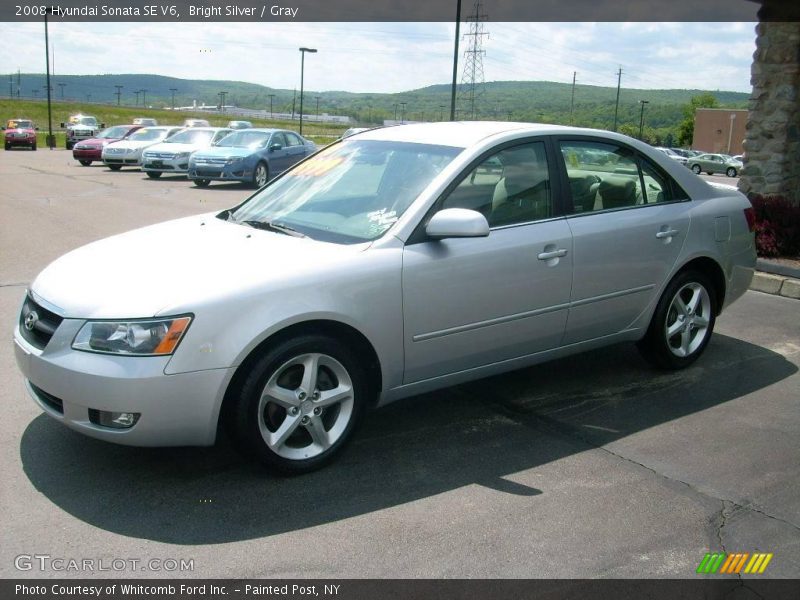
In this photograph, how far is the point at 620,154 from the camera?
5.39 m

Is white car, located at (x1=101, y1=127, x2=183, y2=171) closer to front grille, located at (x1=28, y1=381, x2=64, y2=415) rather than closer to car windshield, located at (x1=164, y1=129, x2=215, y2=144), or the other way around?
car windshield, located at (x1=164, y1=129, x2=215, y2=144)

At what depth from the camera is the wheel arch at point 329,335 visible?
3.71m

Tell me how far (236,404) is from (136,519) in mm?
645

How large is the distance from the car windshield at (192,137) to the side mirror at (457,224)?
21.8 meters

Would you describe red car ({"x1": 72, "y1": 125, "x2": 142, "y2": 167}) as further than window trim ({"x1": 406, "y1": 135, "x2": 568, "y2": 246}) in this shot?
Yes

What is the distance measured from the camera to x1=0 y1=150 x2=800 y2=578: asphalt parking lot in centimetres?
326

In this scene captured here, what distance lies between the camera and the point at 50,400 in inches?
149

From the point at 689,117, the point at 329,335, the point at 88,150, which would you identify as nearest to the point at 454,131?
the point at 329,335

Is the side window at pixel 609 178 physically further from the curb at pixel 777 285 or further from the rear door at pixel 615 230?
the curb at pixel 777 285

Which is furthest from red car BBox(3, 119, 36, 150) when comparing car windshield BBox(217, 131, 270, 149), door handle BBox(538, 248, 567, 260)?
door handle BBox(538, 248, 567, 260)

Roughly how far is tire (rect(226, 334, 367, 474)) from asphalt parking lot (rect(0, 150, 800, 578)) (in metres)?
0.15

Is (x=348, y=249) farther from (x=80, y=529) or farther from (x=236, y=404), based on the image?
(x=80, y=529)

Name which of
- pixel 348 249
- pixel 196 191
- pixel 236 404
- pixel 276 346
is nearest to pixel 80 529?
pixel 236 404

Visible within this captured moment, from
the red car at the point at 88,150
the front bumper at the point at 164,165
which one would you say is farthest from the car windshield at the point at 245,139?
the red car at the point at 88,150
